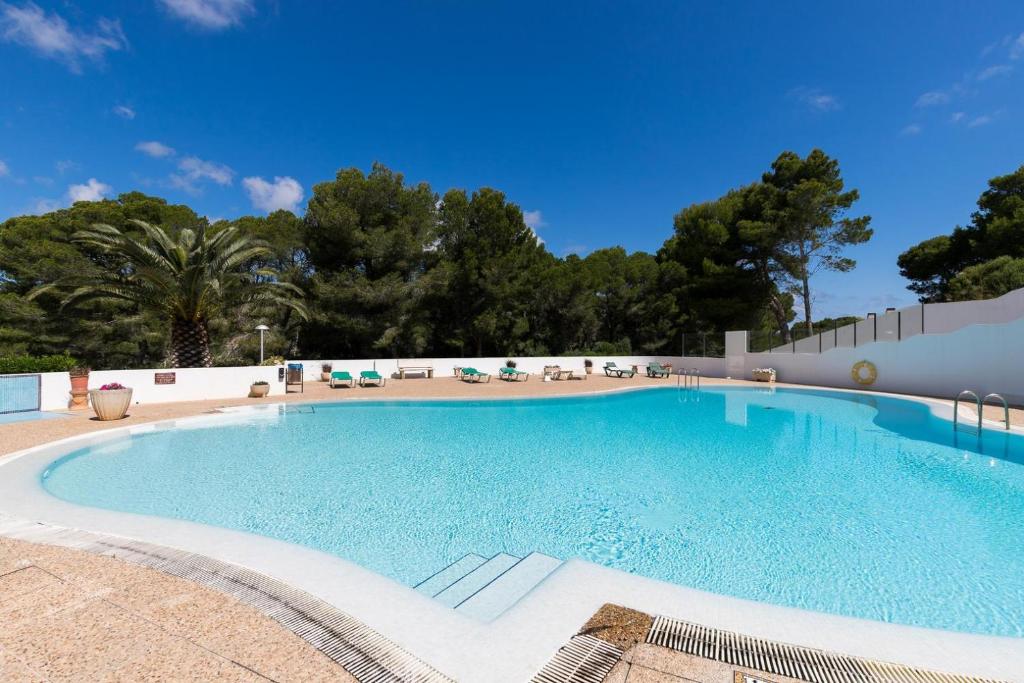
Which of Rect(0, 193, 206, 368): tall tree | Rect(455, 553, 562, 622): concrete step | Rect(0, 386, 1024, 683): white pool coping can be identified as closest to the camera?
Rect(0, 386, 1024, 683): white pool coping

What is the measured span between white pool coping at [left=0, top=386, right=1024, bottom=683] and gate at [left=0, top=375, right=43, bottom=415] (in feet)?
31.9

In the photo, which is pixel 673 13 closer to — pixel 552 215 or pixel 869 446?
pixel 552 215

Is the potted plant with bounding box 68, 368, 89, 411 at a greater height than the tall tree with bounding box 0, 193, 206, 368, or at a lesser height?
lesser

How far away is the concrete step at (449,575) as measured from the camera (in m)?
3.18

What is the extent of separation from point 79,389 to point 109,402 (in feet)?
7.80

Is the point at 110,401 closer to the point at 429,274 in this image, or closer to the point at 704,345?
the point at 429,274

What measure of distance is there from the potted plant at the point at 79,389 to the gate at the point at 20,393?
1.79 feet

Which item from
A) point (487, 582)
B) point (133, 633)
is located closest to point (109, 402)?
point (133, 633)

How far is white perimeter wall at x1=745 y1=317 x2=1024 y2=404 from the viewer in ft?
38.6

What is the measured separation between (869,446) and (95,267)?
81.3 feet

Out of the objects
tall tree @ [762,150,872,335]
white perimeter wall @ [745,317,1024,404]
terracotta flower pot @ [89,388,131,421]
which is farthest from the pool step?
tall tree @ [762,150,872,335]

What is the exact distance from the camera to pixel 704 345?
21547 millimetres

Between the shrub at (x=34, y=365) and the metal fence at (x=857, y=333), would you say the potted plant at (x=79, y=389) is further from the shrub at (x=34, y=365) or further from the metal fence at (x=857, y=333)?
the metal fence at (x=857, y=333)

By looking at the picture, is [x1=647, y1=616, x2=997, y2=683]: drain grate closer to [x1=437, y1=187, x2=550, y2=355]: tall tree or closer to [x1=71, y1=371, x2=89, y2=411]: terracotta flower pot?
[x1=71, y1=371, x2=89, y2=411]: terracotta flower pot
